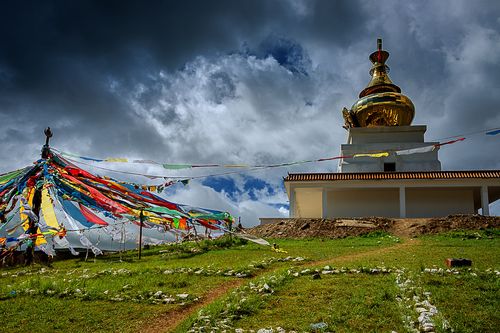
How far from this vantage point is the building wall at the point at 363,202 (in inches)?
1286

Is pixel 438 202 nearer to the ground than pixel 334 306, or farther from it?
farther from it

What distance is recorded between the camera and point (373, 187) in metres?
30.1

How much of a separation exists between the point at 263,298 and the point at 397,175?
22771 mm

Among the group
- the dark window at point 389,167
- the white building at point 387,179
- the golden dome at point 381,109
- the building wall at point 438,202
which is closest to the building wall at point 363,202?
the white building at point 387,179

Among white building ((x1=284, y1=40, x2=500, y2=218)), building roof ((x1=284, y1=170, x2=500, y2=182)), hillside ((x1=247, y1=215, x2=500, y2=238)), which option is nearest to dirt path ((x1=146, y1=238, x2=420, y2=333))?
hillside ((x1=247, y1=215, x2=500, y2=238))

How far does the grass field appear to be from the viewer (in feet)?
25.4

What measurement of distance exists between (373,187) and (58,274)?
71.8 feet

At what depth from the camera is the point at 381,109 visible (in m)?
39.4

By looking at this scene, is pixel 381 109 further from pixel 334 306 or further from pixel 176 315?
pixel 176 315

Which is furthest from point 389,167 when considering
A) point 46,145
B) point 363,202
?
point 46,145

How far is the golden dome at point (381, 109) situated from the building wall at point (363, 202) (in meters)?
8.99

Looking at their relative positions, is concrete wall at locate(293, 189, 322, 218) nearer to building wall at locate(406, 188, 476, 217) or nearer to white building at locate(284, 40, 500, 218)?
white building at locate(284, 40, 500, 218)

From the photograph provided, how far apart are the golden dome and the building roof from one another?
1057 centimetres

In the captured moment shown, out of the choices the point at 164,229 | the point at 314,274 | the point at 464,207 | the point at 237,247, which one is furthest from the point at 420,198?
the point at 314,274
